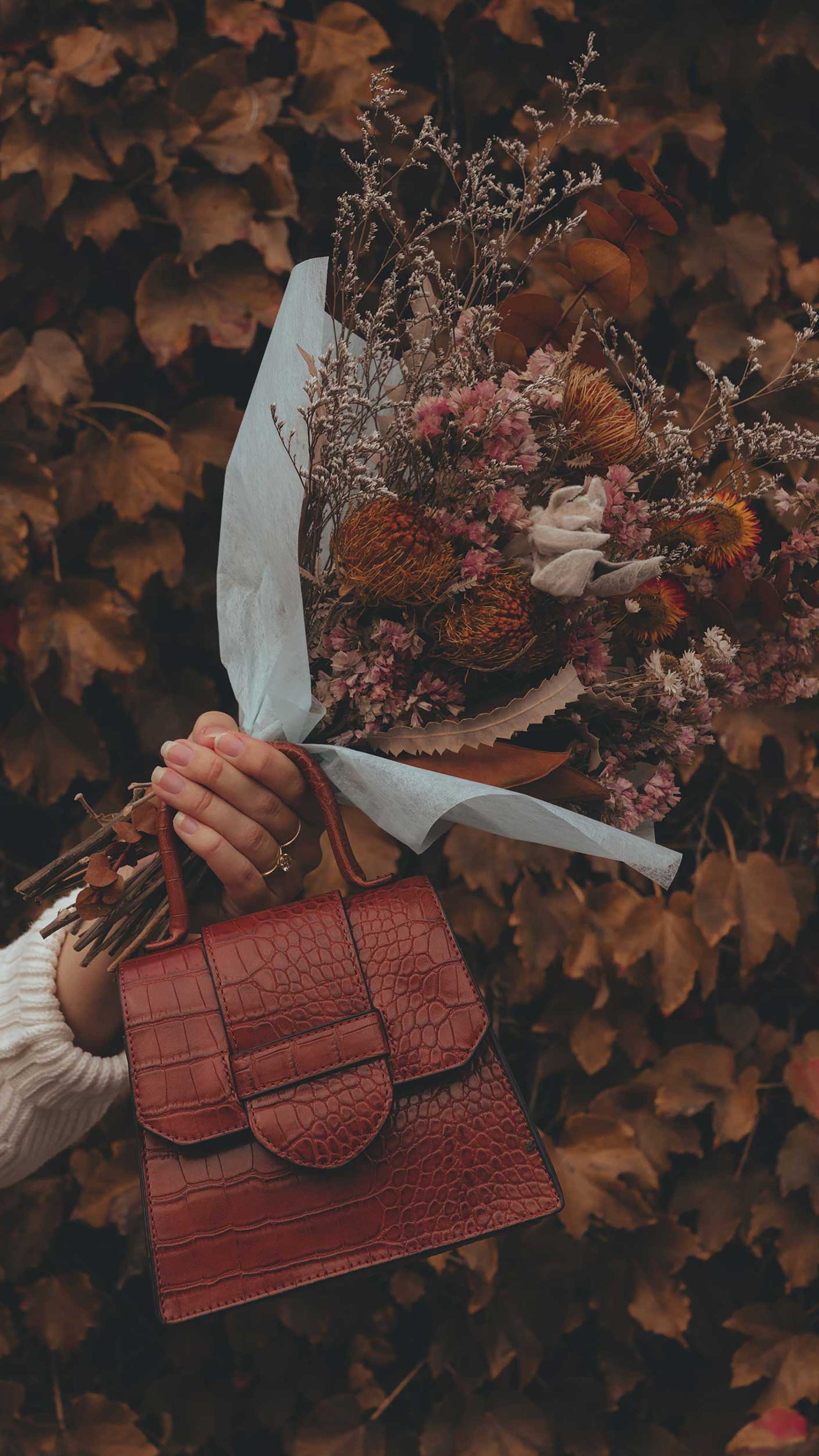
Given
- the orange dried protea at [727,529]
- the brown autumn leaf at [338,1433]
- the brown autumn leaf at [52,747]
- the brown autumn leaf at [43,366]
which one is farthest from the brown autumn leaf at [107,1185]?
the orange dried protea at [727,529]

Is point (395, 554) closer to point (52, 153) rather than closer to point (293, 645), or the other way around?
point (293, 645)

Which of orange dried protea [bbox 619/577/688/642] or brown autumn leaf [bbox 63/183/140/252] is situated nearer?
orange dried protea [bbox 619/577/688/642]

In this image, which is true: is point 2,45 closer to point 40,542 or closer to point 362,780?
point 40,542

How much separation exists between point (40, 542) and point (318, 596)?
68 cm

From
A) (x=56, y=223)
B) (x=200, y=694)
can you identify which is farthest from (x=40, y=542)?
(x=56, y=223)

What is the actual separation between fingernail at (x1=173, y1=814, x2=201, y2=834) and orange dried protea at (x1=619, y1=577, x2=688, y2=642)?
329 mm

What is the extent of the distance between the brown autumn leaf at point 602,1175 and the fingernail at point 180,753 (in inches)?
34.7

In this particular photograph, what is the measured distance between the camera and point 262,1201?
61 cm

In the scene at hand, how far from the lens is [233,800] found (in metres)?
0.72

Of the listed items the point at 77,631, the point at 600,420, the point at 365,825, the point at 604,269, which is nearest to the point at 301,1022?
the point at 600,420

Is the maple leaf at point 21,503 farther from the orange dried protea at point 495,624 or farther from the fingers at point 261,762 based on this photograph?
the orange dried protea at point 495,624

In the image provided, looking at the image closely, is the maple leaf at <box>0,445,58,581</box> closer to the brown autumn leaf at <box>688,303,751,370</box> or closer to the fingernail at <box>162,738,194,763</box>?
the fingernail at <box>162,738,194,763</box>

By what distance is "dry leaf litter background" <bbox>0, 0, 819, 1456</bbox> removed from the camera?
4.10ft

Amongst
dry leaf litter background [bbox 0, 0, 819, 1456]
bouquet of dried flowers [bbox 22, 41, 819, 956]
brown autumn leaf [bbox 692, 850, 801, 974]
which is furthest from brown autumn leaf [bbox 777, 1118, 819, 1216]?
bouquet of dried flowers [bbox 22, 41, 819, 956]
